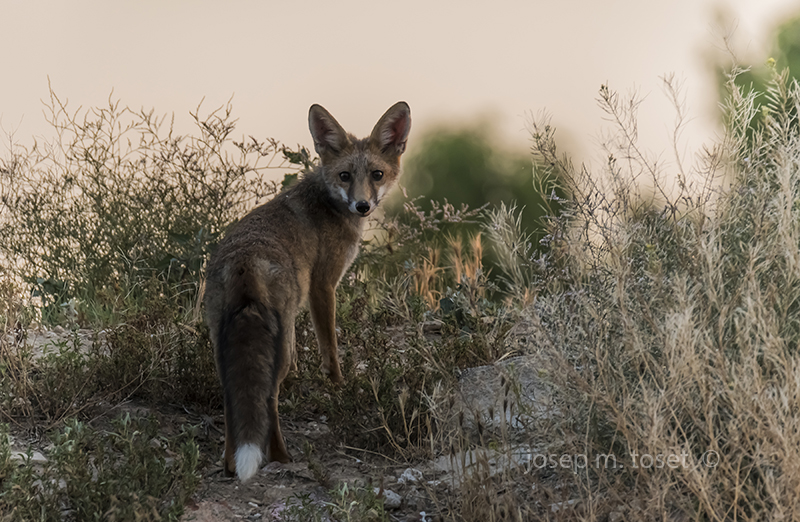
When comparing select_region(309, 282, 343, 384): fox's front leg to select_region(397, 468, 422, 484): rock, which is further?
select_region(309, 282, 343, 384): fox's front leg

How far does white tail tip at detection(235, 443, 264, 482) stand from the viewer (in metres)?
3.57

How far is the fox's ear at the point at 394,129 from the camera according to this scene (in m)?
5.62

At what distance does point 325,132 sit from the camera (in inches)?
221

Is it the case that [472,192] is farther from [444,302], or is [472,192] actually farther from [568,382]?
[568,382]

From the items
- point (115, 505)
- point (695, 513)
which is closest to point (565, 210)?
point (695, 513)

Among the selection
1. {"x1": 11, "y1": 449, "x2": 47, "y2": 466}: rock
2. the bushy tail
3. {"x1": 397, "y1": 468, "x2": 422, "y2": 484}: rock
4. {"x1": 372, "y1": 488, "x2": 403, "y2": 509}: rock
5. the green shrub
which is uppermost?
the bushy tail

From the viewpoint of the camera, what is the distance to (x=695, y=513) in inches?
121

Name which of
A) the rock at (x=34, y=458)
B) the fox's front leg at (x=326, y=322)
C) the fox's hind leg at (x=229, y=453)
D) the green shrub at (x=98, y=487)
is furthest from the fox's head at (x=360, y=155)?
the rock at (x=34, y=458)

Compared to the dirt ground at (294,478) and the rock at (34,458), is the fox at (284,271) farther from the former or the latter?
the rock at (34,458)

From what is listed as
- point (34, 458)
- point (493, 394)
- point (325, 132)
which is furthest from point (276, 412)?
point (325, 132)

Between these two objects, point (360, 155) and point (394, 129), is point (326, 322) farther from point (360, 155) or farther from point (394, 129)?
point (394, 129)

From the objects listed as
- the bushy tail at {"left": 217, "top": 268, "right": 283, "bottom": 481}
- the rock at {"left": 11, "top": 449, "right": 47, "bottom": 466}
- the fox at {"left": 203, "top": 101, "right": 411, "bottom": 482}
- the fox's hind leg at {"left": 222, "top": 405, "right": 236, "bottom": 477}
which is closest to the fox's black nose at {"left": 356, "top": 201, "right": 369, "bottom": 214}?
the fox at {"left": 203, "top": 101, "right": 411, "bottom": 482}

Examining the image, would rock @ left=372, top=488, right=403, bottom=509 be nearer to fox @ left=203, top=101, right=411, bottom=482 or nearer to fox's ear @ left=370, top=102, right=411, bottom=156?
fox @ left=203, top=101, right=411, bottom=482

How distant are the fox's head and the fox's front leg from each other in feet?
1.99
